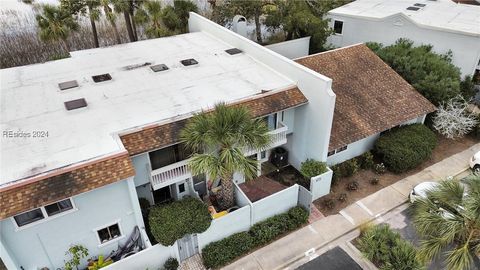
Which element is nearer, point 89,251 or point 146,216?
point 89,251

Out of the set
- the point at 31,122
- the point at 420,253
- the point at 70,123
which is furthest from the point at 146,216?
the point at 420,253

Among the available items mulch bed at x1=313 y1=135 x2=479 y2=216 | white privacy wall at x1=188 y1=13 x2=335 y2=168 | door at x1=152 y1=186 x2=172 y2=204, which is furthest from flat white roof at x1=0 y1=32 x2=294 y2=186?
mulch bed at x1=313 y1=135 x2=479 y2=216

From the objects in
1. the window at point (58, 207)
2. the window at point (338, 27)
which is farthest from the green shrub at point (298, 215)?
the window at point (338, 27)

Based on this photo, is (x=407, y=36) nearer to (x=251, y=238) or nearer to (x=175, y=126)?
(x=251, y=238)

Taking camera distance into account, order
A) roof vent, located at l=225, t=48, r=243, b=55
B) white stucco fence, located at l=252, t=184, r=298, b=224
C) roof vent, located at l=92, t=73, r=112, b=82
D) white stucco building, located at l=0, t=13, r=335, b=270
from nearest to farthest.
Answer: white stucco building, located at l=0, t=13, r=335, b=270 < white stucco fence, located at l=252, t=184, r=298, b=224 < roof vent, located at l=92, t=73, r=112, b=82 < roof vent, located at l=225, t=48, r=243, b=55

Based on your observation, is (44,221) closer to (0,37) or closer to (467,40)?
(0,37)

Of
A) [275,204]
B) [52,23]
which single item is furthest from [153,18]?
[275,204]

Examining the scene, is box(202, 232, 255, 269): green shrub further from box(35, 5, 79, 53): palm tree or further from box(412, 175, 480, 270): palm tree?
box(35, 5, 79, 53): palm tree
